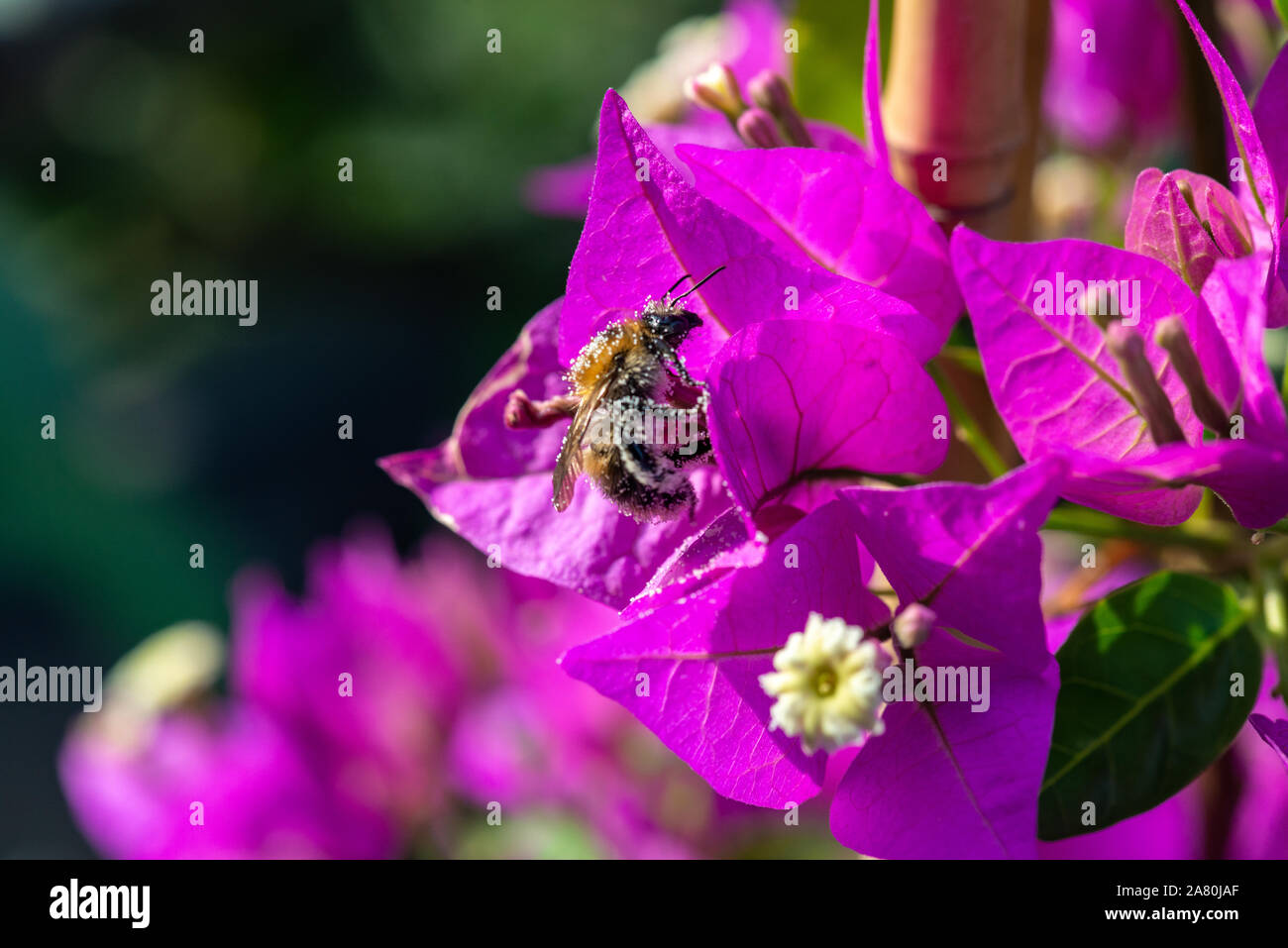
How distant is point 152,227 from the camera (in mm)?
2312

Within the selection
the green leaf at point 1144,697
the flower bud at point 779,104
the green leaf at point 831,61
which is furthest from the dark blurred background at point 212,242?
the green leaf at point 1144,697

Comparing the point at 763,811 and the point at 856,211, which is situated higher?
the point at 856,211

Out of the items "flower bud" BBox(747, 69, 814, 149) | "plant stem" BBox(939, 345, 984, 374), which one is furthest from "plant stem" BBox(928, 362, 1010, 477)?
"flower bud" BBox(747, 69, 814, 149)

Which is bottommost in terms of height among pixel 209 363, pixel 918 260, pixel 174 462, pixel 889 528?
pixel 889 528

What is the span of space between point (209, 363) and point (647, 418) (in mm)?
2169

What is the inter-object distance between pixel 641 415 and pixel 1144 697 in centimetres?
21

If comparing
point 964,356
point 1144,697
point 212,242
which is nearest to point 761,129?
point 964,356

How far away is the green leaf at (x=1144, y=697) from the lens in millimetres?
437

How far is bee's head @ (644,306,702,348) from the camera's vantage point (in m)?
0.46

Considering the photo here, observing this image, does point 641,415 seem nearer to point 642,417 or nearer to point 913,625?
point 642,417
